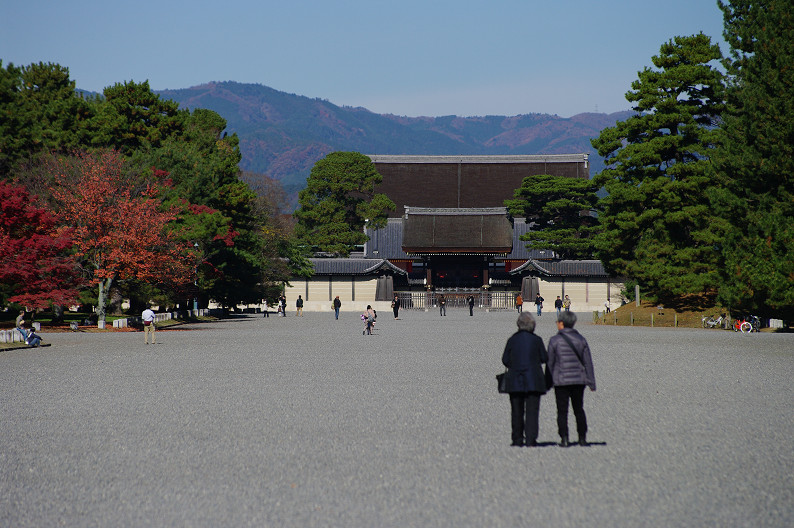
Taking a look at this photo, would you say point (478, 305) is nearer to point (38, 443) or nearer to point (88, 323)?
point (88, 323)

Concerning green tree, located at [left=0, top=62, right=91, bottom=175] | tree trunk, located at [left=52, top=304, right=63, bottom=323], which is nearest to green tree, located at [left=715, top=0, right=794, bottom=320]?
tree trunk, located at [left=52, top=304, right=63, bottom=323]

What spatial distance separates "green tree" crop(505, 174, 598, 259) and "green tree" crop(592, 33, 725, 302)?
24.3 metres

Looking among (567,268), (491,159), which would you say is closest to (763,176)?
(567,268)

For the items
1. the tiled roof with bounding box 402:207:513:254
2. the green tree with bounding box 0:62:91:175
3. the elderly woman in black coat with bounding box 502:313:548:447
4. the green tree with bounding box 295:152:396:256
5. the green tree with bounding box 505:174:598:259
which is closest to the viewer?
the elderly woman in black coat with bounding box 502:313:548:447

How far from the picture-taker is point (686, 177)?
136ft

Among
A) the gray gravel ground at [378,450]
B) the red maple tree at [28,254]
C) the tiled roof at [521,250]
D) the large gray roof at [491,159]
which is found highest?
the large gray roof at [491,159]

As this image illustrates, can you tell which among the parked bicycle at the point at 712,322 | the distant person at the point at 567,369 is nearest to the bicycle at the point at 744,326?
the parked bicycle at the point at 712,322

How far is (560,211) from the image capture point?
7312cm

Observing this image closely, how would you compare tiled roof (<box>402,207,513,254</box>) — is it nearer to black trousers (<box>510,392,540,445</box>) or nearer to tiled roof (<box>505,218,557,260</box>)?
tiled roof (<box>505,218,557,260</box>)

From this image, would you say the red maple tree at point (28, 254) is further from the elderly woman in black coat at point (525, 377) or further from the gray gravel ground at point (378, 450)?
the elderly woman in black coat at point (525, 377)

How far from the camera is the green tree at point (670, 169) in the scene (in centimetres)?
4000

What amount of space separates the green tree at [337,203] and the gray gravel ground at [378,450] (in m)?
60.7

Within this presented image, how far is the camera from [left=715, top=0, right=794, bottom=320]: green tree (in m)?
31.3

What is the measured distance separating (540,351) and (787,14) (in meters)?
29.2
